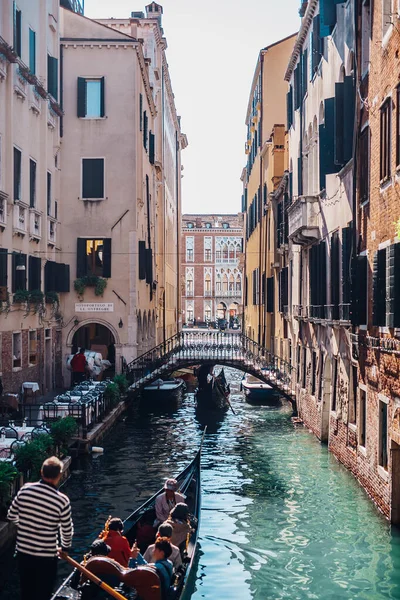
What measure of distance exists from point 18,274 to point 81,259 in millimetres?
6247

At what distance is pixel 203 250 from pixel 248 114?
4041 centimetres

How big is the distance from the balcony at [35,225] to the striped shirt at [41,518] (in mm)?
16593

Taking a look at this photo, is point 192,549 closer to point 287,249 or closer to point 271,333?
point 287,249

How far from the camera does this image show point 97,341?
101 feet

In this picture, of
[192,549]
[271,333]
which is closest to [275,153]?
[271,333]

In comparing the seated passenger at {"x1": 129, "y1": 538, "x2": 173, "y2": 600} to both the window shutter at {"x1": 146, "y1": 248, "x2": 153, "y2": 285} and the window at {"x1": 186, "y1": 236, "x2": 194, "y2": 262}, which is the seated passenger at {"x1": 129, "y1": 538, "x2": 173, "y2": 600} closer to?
the window shutter at {"x1": 146, "y1": 248, "x2": 153, "y2": 285}

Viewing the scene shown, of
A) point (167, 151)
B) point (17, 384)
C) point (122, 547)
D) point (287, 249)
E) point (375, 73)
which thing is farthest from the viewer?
point (167, 151)

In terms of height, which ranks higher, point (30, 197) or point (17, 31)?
point (17, 31)

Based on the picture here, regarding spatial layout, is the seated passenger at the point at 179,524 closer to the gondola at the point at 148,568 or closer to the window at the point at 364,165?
the gondola at the point at 148,568

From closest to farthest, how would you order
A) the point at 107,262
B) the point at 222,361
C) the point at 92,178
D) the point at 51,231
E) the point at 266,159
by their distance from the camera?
the point at 51,231, the point at 222,361, the point at 107,262, the point at 92,178, the point at 266,159

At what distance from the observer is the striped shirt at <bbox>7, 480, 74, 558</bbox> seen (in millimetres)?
6555

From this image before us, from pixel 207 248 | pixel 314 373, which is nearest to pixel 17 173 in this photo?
pixel 314 373

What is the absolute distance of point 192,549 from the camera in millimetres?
10406

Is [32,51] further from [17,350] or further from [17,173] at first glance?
[17,350]
